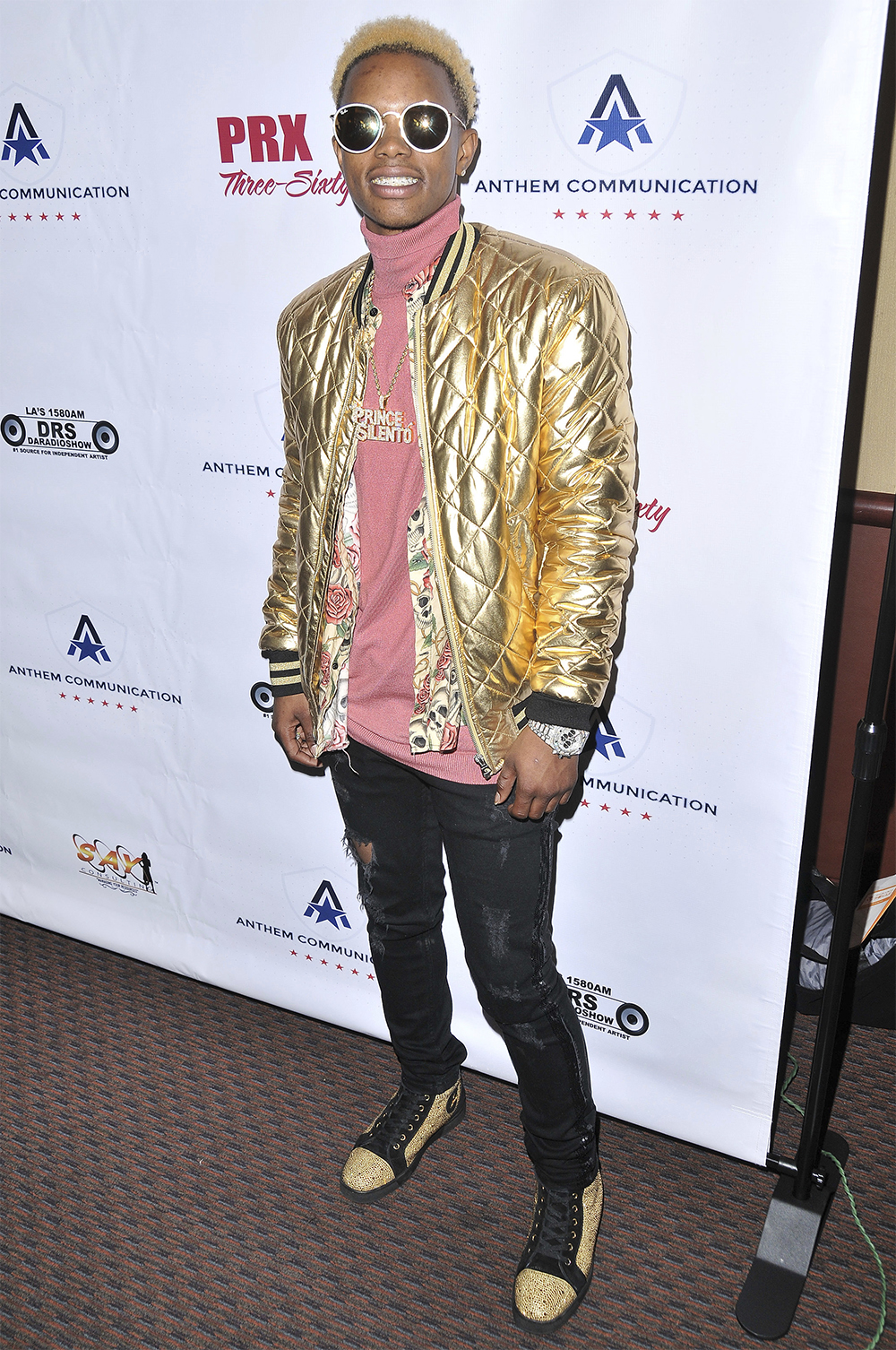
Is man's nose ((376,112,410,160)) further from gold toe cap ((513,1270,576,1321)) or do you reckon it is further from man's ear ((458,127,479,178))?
gold toe cap ((513,1270,576,1321))

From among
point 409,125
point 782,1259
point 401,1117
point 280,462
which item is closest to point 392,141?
point 409,125

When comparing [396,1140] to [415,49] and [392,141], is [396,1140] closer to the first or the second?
[392,141]

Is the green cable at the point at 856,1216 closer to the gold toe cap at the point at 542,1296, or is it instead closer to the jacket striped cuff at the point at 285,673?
the gold toe cap at the point at 542,1296

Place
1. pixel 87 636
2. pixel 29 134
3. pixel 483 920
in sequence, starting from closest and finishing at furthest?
pixel 483 920 < pixel 29 134 < pixel 87 636

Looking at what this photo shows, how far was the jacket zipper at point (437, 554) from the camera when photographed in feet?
4.57

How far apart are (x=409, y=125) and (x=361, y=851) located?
3.53 feet

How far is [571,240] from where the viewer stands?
161 cm

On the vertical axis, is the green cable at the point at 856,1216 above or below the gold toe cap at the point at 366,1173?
below

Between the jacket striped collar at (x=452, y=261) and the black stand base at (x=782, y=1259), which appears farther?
the black stand base at (x=782, y=1259)

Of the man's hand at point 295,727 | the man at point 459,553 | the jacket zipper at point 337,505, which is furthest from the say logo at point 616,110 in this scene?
the man's hand at point 295,727

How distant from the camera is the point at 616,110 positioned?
4.98 ft

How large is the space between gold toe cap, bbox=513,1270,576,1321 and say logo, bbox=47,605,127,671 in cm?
148

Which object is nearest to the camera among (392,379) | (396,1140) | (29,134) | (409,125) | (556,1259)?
(409,125)

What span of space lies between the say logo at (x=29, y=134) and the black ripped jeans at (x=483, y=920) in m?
1.35
